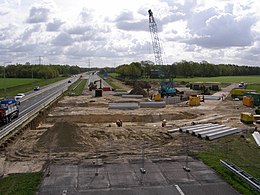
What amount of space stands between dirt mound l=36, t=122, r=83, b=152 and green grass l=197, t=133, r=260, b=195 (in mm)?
10042

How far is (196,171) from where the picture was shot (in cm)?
2161

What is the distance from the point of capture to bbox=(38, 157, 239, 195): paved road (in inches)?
720

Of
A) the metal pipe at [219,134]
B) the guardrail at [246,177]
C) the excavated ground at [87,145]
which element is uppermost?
the guardrail at [246,177]

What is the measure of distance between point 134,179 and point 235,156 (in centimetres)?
905

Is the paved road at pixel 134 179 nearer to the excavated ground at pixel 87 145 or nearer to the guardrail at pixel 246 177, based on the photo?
the guardrail at pixel 246 177

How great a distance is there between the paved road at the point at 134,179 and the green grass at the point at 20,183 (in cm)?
51

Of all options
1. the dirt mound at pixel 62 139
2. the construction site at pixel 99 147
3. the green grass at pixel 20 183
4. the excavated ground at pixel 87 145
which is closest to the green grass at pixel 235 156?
the construction site at pixel 99 147

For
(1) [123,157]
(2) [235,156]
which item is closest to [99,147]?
(1) [123,157]

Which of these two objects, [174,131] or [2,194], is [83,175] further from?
[174,131]

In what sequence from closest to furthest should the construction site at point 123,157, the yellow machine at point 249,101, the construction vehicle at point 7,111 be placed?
the construction site at point 123,157 < the construction vehicle at point 7,111 < the yellow machine at point 249,101

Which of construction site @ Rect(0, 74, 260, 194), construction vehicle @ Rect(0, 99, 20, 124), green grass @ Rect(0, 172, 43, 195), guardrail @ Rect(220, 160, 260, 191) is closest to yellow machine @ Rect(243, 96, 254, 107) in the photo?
construction site @ Rect(0, 74, 260, 194)

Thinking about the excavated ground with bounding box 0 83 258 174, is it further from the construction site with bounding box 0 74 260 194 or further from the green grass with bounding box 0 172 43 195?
the green grass with bounding box 0 172 43 195

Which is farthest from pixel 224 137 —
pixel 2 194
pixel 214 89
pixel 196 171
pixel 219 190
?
pixel 214 89

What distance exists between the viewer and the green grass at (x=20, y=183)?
722 inches
